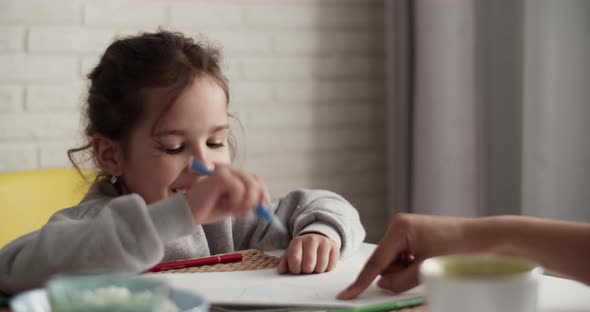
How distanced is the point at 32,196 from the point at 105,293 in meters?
1.06

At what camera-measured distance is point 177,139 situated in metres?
1.46

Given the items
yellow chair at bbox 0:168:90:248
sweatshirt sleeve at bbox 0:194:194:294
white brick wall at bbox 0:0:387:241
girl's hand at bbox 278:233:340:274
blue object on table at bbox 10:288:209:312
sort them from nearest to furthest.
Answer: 1. blue object on table at bbox 10:288:209:312
2. sweatshirt sleeve at bbox 0:194:194:294
3. girl's hand at bbox 278:233:340:274
4. yellow chair at bbox 0:168:90:248
5. white brick wall at bbox 0:0:387:241

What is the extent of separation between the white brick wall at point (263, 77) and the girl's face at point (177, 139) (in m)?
0.80

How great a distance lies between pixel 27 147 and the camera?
7.27ft

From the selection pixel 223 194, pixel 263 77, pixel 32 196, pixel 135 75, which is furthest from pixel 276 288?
pixel 263 77

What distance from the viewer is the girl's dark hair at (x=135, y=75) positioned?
4.97 ft

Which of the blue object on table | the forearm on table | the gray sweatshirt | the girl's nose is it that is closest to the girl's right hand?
the gray sweatshirt

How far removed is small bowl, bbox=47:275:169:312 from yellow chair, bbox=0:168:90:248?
3.30ft

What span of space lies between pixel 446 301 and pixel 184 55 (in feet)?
3.19

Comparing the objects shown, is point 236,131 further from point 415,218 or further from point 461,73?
point 415,218

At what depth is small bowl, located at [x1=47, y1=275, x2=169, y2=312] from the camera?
68 cm

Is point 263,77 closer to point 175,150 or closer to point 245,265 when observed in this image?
point 175,150

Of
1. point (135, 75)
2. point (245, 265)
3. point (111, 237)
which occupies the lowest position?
point (245, 265)

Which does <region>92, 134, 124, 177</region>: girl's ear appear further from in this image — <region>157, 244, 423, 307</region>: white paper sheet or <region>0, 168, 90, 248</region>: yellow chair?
<region>157, 244, 423, 307</region>: white paper sheet
